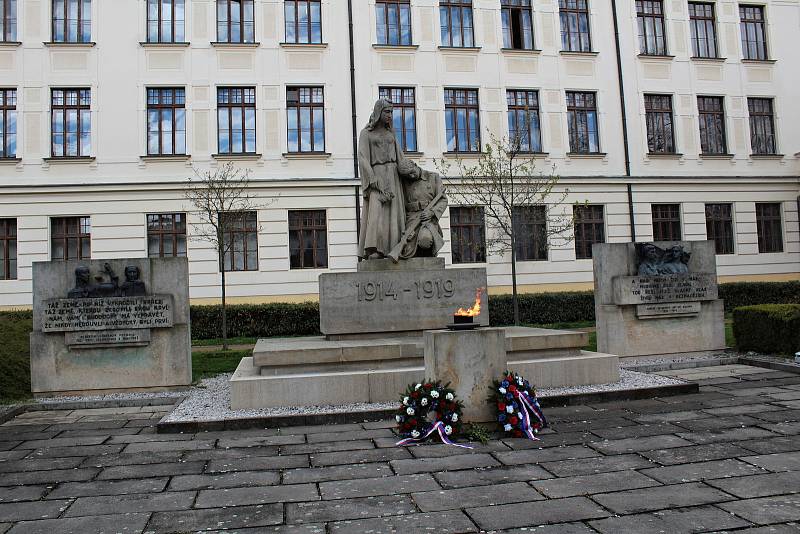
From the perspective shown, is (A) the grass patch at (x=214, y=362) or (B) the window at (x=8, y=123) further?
(B) the window at (x=8, y=123)

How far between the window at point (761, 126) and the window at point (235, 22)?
20477 millimetres

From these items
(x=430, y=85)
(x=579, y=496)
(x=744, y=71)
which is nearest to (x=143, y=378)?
(x=579, y=496)

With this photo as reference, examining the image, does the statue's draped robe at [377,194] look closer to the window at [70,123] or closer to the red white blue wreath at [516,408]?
the red white blue wreath at [516,408]

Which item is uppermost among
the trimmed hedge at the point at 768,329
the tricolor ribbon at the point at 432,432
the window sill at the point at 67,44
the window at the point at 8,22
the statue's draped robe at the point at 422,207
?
the window at the point at 8,22

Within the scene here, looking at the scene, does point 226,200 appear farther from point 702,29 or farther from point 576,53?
point 702,29

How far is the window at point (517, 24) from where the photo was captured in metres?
24.8

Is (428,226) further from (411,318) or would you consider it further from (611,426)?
(611,426)

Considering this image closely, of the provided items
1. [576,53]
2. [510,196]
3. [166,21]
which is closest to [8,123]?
[166,21]

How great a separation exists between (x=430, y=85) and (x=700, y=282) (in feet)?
46.6

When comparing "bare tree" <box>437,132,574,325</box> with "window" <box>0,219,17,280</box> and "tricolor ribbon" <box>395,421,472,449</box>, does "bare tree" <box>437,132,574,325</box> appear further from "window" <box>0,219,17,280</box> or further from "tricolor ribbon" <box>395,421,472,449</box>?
"tricolor ribbon" <box>395,421,472,449</box>

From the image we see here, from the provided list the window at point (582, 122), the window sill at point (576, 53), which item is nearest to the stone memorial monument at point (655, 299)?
the window at point (582, 122)

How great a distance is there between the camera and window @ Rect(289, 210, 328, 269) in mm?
22828

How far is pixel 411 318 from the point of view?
31.9 ft

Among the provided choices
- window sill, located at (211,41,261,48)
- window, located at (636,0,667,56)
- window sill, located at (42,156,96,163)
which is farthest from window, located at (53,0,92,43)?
window, located at (636,0,667,56)
